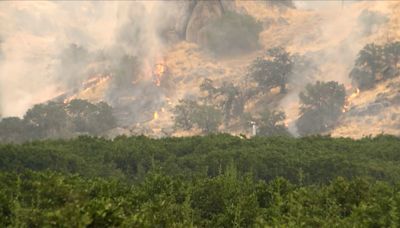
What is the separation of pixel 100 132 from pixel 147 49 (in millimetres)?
32830

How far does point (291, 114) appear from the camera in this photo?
120 metres

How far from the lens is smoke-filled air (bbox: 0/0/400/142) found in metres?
112

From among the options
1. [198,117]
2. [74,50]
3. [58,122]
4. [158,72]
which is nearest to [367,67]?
[198,117]

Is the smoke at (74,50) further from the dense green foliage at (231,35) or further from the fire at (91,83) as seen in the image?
the dense green foliage at (231,35)

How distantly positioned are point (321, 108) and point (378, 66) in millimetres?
13606

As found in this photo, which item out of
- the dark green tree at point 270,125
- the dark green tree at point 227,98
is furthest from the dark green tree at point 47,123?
the dark green tree at point 270,125

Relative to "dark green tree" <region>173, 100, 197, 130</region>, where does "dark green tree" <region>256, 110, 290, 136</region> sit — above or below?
below

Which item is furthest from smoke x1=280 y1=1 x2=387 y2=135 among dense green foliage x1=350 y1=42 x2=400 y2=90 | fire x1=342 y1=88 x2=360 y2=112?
dense green foliage x1=350 y1=42 x2=400 y2=90

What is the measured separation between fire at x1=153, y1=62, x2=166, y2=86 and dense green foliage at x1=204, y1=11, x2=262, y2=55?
12.3m

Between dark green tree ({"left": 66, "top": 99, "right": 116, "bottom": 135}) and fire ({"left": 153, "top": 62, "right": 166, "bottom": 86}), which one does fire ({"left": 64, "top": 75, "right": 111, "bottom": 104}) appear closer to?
fire ({"left": 153, "top": 62, "right": 166, "bottom": 86})

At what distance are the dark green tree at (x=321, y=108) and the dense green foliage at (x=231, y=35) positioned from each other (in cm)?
3174

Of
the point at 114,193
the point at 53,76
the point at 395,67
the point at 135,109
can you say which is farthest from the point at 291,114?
the point at 114,193

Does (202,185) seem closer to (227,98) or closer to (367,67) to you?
(227,98)

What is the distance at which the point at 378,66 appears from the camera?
115312mm
